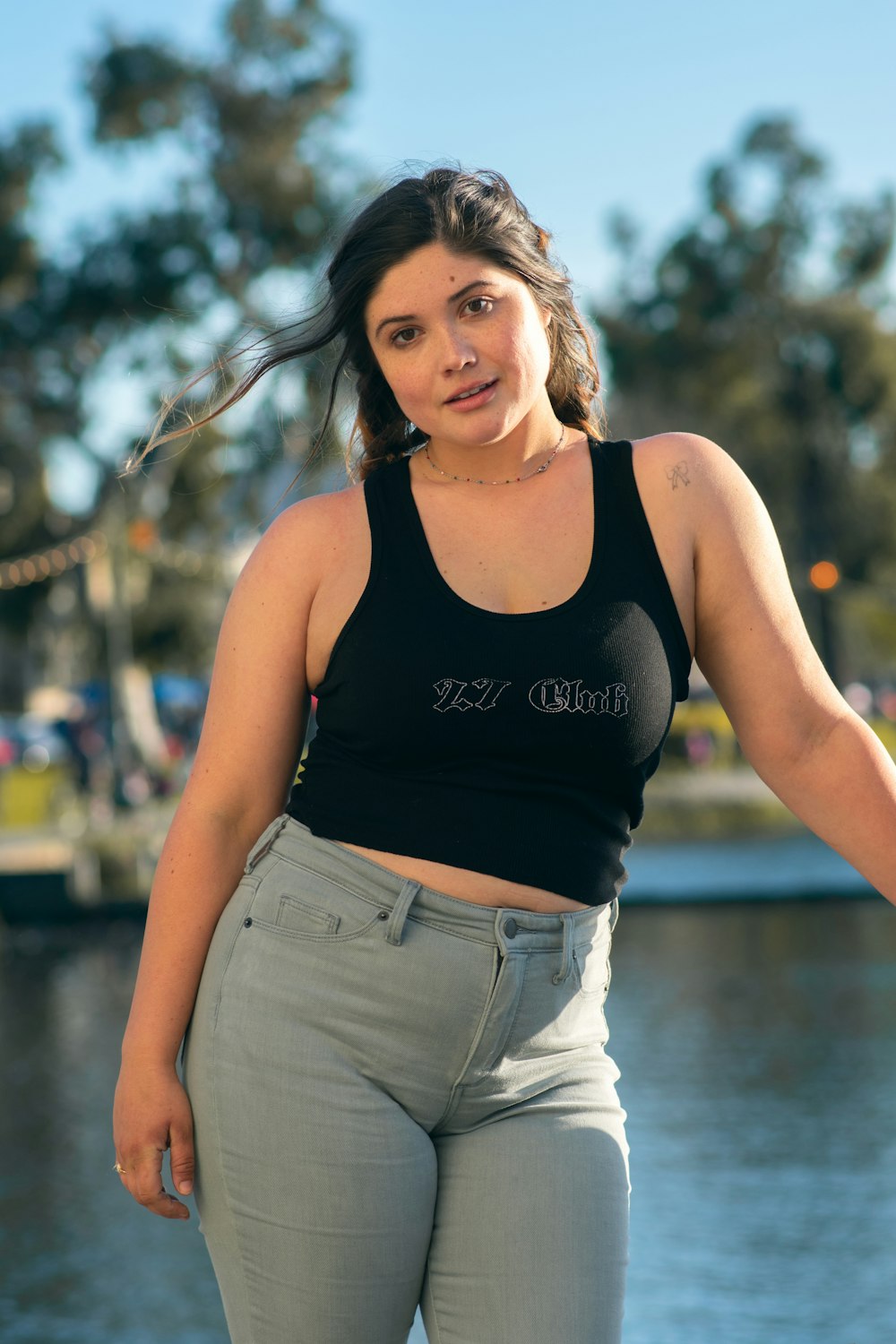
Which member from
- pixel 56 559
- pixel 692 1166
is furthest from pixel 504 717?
pixel 56 559

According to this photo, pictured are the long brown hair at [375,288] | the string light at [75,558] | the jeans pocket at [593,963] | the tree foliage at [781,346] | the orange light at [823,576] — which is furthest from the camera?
the tree foliage at [781,346]

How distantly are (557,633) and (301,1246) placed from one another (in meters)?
0.69

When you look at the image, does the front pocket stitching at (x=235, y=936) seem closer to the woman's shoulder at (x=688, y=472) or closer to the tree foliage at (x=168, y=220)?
the woman's shoulder at (x=688, y=472)

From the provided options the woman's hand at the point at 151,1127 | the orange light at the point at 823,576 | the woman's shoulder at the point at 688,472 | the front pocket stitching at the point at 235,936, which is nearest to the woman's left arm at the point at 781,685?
the woman's shoulder at the point at 688,472

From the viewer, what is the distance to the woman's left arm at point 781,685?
1.93 metres

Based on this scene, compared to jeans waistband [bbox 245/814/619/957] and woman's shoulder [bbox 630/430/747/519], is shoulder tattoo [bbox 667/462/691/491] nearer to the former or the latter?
woman's shoulder [bbox 630/430/747/519]

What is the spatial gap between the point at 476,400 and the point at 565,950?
628 millimetres

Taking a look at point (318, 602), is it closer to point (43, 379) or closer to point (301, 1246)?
point (301, 1246)

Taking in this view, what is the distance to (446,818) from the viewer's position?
6.06 feet

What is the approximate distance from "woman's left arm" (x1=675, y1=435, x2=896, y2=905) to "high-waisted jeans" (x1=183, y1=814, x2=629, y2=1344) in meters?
0.30

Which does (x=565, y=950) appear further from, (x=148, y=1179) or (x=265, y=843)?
(x=148, y=1179)

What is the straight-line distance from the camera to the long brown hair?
2.01 metres

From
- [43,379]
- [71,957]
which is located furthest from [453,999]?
[43,379]

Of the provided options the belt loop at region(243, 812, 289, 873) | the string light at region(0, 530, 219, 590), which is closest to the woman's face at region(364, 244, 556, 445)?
the belt loop at region(243, 812, 289, 873)
